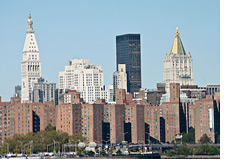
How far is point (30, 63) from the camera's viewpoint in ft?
582

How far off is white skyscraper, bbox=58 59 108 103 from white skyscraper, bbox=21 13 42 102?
5.39 metres

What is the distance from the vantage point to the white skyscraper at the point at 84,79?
171 m

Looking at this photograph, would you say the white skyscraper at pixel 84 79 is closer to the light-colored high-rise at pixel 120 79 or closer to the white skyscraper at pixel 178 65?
the light-colored high-rise at pixel 120 79

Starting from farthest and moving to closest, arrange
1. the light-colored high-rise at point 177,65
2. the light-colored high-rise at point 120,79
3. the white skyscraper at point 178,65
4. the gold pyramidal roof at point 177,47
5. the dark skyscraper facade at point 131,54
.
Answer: the dark skyscraper facade at point 131,54
the gold pyramidal roof at point 177,47
the light-colored high-rise at point 177,65
the white skyscraper at point 178,65
the light-colored high-rise at point 120,79

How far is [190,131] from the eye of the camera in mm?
101062

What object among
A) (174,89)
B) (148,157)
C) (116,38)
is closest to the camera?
(148,157)

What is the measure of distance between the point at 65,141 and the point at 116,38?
105 metres

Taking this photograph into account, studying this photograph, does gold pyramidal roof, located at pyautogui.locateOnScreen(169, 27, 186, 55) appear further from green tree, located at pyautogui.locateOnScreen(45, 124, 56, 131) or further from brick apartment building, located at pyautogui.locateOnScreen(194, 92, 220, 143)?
green tree, located at pyautogui.locateOnScreen(45, 124, 56, 131)

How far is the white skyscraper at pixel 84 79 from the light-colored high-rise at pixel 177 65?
41.7 ft

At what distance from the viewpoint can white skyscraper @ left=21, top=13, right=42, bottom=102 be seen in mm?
175238

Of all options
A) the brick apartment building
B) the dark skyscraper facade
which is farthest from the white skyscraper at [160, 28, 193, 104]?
the brick apartment building

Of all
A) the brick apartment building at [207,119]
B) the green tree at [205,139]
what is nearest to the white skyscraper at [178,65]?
the brick apartment building at [207,119]
